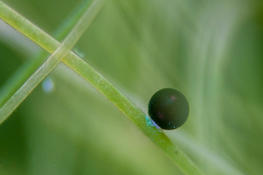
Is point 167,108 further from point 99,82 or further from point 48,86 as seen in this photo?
point 48,86

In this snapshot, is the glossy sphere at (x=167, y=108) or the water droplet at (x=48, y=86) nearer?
the glossy sphere at (x=167, y=108)

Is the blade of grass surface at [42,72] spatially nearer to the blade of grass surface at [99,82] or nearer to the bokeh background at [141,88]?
the blade of grass surface at [99,82]

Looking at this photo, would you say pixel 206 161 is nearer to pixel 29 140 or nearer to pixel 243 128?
pixel 243 128

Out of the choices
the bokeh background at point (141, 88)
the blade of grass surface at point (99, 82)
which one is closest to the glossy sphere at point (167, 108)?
the blade of grass surface at point (99, 82)

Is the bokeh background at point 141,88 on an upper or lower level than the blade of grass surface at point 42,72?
upper

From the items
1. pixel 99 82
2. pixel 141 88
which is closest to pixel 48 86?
pixel 141 88

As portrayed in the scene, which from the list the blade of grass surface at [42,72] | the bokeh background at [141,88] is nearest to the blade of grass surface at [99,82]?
the blade of grass surface at [42,72]

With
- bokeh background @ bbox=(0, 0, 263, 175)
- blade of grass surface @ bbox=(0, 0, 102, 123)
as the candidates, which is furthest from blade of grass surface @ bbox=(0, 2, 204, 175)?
bokeh background @ bbox=(0, 0, 263, 175)
